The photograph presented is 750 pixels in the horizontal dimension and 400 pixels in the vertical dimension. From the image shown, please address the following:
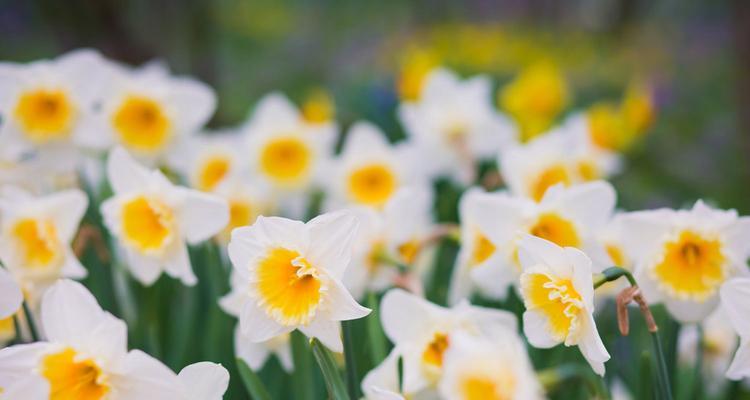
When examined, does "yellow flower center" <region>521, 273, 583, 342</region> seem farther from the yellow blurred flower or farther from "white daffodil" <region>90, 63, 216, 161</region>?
the yellow blurred flower

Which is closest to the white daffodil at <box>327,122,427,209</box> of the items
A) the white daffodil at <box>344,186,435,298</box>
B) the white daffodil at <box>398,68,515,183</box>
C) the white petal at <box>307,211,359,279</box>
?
the white daffodil at <box>398,68,515,183</box>

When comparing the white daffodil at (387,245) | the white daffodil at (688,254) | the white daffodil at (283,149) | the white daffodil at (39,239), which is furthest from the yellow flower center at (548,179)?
the white daffodil at (39,239)

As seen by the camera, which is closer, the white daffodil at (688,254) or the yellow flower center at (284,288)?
the yellow flower center at (284,288)

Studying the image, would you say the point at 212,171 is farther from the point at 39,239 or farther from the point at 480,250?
the point at 480,250

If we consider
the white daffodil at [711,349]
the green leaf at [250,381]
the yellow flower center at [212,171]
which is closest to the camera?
the green leaf at [250,381]

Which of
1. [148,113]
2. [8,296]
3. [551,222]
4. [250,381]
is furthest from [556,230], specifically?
[148,113]

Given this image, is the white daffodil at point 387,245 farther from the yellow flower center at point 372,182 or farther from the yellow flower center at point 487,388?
the yellow flower center at point 487,388

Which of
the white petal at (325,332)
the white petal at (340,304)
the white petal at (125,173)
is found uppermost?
the white petal at (125,173)

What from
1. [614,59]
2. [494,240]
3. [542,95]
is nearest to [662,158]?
[542,95]
